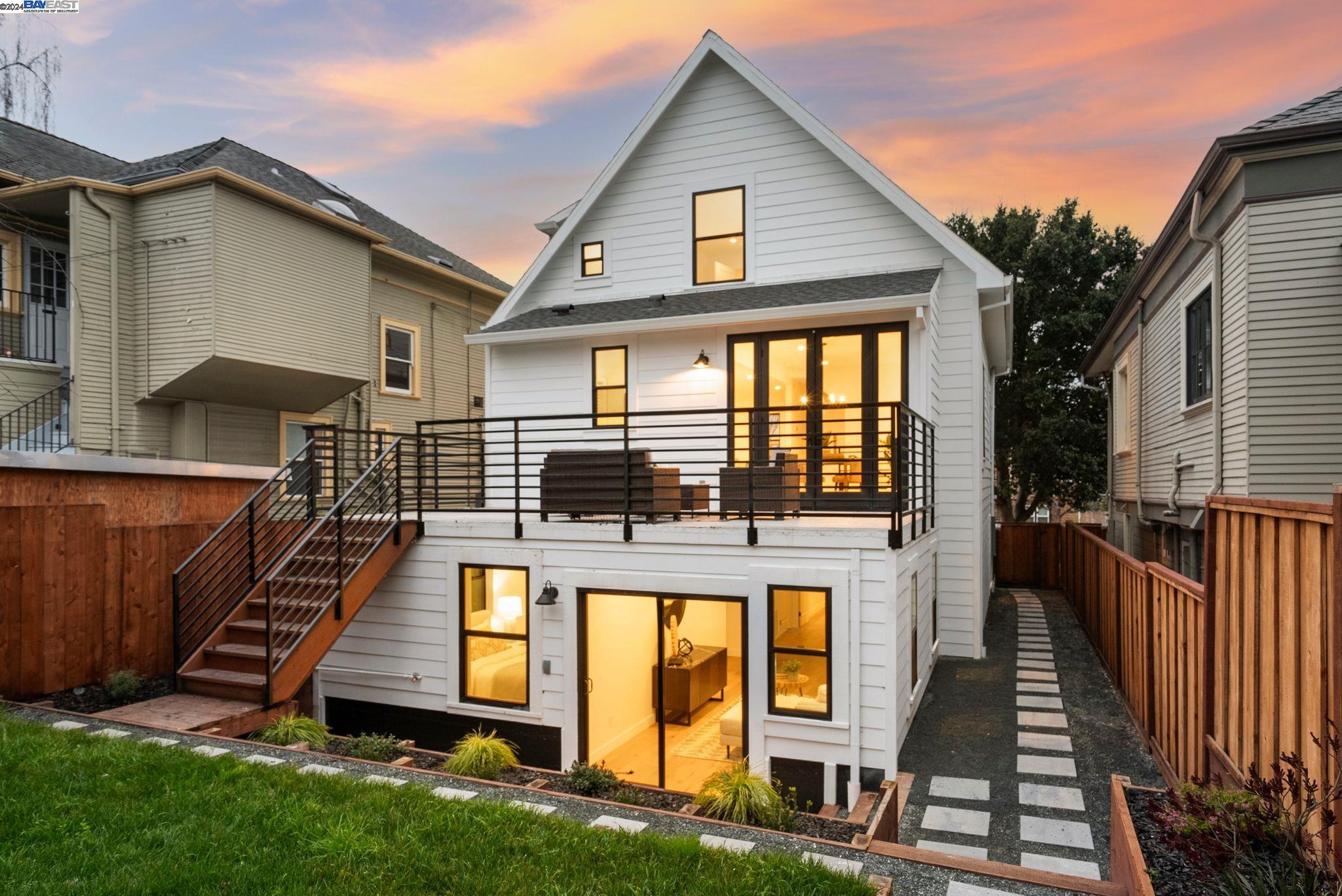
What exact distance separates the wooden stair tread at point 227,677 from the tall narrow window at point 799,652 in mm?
4827

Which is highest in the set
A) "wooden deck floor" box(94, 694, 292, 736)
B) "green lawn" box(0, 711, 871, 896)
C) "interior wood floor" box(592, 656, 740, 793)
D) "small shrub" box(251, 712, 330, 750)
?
"green lawn" box(0, 711, 871, 896)

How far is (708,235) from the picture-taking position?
1173 cm

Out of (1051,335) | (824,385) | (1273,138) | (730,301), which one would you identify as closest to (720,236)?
(730,301)

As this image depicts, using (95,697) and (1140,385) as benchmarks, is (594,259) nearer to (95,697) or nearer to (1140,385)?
(95,697)

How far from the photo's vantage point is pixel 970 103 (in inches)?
656

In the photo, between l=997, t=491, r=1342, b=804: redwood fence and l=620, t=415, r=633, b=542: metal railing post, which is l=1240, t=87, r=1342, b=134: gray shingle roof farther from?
l=620, t=415, r=633, b=542: metal railing post

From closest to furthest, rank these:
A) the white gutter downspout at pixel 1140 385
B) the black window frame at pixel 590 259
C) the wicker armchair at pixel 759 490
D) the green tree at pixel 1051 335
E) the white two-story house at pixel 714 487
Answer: the white two-story house at pixel 714 487 < the wicker armchair at pixel 759 490 < the black window frame at pixel 590 259 < the white gutter downspout at pixel 1140 385 < the green tree at pixel 1051 335

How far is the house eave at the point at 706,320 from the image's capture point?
30.5ft

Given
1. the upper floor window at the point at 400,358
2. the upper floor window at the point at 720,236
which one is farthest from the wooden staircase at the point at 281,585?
the upper floor window at the point at 400,358

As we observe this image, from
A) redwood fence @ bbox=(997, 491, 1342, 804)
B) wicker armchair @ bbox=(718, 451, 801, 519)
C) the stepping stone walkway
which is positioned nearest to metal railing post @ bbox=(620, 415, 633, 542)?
wicker armchair @ bbox=(718, 451, 801, 519)

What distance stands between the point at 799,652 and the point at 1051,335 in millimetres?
24807

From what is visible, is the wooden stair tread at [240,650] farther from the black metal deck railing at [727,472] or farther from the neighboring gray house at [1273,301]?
the neighboring gray house at [1273,301]

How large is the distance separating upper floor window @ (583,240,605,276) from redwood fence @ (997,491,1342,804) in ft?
28.7

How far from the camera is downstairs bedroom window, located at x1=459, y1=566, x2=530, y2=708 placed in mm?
7965
